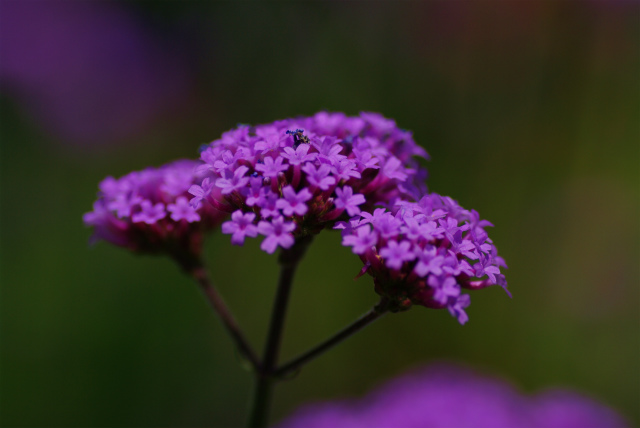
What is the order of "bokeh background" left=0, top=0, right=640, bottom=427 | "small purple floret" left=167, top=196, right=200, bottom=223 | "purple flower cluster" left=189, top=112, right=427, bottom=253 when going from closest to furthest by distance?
1. "purple flower cluster" left=189, top=112, right=427, bottom=253
2. "small purple floret" left=167, top=196, right=200, bottom=223
3. "bokeh background" left=0, top=0, right=640, bottom=427

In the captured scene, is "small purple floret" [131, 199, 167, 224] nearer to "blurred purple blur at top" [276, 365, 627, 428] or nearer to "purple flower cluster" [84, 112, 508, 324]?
"purple flower cluster" [84, 112, 508, 324]

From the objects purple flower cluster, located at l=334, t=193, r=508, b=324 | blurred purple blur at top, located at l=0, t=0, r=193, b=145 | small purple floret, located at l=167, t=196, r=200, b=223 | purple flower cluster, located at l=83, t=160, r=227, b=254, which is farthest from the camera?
blurred purple blur at top, located at l=0, t=0, r=193, b=145

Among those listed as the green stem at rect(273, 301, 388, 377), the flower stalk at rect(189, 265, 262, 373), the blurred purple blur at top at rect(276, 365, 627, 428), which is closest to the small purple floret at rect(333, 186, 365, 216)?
the green stem at rect(273, 301, 388, 377)

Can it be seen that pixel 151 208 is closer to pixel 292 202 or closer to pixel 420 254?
pixel 292 202

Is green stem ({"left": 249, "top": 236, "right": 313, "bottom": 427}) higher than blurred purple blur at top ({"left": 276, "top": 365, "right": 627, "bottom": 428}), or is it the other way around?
green stem ({"left": 249, "top": 236, "right": 313, "bottom": 427})

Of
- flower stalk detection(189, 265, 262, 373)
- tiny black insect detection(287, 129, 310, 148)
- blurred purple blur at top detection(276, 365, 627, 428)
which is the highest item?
tiny black insect detection(287, 129, 310, 148)

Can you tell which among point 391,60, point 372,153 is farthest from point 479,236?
point 391,60
